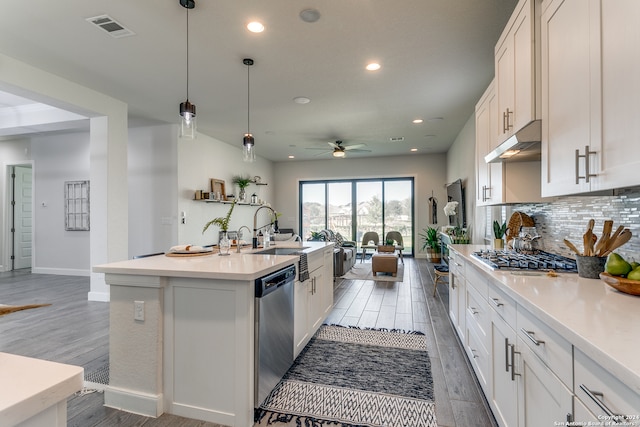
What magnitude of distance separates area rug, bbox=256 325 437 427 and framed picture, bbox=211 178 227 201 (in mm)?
4210

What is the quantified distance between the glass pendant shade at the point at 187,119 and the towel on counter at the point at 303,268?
140 cm

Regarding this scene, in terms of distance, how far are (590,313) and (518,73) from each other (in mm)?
1567

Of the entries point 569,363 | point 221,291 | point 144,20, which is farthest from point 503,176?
point 144,20

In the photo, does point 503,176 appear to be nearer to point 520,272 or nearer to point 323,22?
point 520,272

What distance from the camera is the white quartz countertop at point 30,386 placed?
1.83 ft

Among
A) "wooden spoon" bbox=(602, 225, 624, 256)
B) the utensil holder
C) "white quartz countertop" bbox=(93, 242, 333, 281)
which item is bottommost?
"white quartz countertop" bbox=(93, 242, 333, 281)

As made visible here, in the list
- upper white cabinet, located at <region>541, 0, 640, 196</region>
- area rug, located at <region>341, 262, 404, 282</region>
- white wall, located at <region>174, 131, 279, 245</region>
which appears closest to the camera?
upper white cabinet, located at <region>541, 0, 640, 196</region>

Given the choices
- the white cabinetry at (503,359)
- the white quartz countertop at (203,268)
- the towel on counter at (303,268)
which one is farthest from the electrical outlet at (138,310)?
the white cabinetry at (503,359)

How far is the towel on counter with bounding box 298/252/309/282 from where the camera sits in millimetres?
2567

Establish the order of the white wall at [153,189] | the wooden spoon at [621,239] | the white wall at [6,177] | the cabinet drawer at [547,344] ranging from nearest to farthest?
1. the cabinet drawer at [547,344]
2. the wooden spoon at [621,239]
3. the white wall at [153,189]
4. the white wall at [6,177]

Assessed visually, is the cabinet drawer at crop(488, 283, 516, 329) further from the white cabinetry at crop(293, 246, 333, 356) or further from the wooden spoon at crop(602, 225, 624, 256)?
the white cabinetry at crop(293, 246, 333, 356)

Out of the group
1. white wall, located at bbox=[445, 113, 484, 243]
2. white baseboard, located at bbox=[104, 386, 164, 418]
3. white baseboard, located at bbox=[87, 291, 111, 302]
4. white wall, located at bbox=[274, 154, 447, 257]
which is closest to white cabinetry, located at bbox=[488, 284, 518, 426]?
white baseboard, located at bbox=[104, 386, 164, 418]

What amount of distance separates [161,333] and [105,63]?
3.01 m

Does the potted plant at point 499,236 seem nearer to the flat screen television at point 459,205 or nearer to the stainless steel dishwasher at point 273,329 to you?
the stainless steel dishwasher at point 273,329
